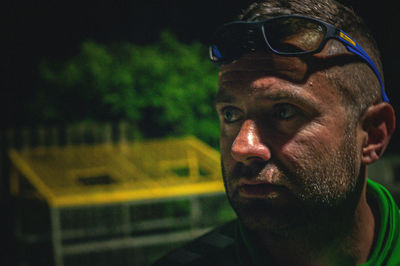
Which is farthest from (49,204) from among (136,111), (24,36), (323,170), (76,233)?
(323,170)

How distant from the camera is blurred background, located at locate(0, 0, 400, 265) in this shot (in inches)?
142

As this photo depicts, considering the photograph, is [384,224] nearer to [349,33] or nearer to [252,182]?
[252,182]

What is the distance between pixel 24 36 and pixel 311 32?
4.72 metres

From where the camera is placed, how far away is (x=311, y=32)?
1083 millimetres

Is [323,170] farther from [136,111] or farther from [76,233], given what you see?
[136,111]

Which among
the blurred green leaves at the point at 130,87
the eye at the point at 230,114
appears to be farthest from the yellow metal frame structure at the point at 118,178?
the eye at the point at 230,114

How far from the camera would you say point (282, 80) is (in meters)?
1.07

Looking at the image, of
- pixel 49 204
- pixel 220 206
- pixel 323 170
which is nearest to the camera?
pixel 323 170

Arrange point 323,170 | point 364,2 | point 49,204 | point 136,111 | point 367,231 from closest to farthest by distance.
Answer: point 323,170
point 367,231
point 364,2
point 49,204
point 136,111

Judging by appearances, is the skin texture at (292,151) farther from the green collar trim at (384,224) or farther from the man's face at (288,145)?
the green collar trim at (384,224)

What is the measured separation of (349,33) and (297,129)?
1.00 feet

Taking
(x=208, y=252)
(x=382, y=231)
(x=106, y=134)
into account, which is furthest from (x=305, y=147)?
(x=106, y=134)

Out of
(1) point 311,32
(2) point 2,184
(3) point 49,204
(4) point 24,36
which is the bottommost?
(2) point 2,184

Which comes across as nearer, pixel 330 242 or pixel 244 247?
pixel 330 242
